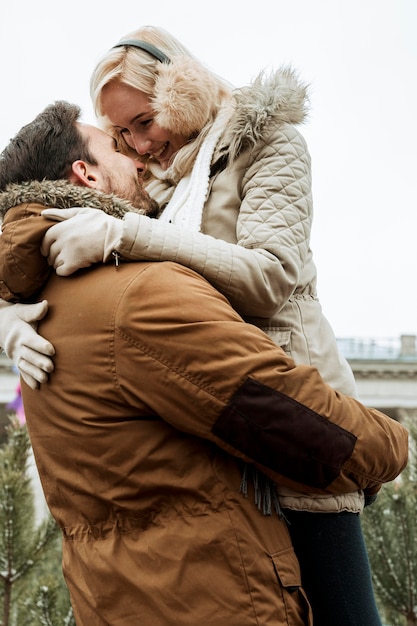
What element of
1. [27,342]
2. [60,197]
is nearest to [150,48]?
[60,197]

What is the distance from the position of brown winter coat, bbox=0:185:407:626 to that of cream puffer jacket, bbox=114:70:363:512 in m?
0.08

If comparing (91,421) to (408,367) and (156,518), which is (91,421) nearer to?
(156,518)

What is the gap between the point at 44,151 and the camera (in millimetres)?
1883

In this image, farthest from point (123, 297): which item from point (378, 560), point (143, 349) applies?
point (378, 560)

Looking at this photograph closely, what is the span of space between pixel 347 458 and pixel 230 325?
1.02 feet

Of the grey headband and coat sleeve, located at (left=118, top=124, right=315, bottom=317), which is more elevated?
the grey headband

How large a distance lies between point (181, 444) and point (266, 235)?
1.61 feet

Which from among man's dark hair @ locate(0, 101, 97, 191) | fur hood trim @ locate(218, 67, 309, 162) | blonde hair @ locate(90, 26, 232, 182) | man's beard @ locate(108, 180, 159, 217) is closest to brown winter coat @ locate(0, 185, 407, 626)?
man's dark hair @ locate(0, 101, 97, 191)

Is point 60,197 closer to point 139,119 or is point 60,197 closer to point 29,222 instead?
point 29,222

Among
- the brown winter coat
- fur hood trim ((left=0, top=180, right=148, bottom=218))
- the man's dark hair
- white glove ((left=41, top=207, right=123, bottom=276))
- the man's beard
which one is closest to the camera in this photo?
the brown winter coat

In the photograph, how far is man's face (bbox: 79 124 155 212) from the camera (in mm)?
1953

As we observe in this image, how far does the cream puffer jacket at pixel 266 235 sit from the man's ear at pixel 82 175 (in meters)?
0.27

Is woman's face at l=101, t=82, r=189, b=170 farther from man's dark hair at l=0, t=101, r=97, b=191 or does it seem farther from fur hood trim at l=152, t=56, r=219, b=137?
man's dark hair at l=0, t=101, r=97, b=191

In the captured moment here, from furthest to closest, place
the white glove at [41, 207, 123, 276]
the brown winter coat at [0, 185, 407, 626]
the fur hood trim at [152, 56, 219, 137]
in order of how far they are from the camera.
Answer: the fur hood trim at [152, 56, 219, 137]
the white glove at [41, 207, 123, 276]
the brown winter coat at [0, 185, 407, 626]
